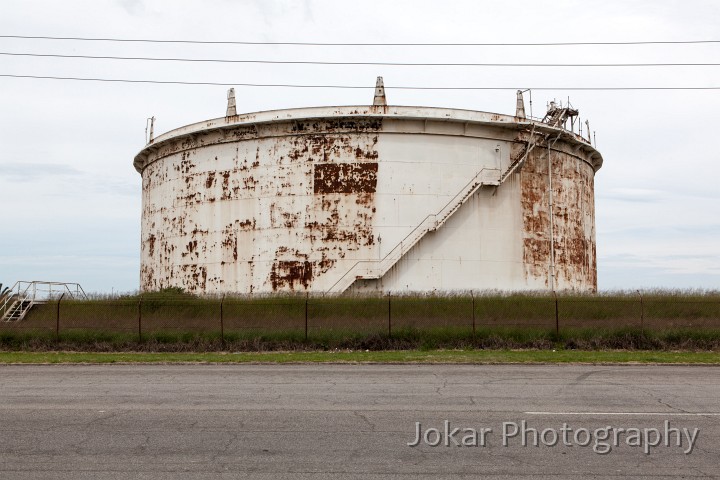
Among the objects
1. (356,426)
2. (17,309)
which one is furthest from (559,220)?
(356,426)

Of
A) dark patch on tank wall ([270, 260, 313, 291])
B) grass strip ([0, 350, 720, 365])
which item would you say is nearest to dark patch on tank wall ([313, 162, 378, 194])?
dark patch on tank wall ([270, 260, 313, 291])

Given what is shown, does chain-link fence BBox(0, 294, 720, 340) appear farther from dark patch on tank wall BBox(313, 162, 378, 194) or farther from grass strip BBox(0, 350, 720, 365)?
dark patch on tank wall BBox(313, 162, 378, 194)

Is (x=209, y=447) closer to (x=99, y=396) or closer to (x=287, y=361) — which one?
(x=99, y=396)

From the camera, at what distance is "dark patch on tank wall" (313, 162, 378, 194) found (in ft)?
103

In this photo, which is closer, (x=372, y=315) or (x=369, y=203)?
(x=372, y=315)

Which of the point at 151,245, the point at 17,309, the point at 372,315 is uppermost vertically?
the point at 151,245

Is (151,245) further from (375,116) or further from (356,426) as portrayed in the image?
(356,426)

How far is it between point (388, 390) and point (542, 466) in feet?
18.8

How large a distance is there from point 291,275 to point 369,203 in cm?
440

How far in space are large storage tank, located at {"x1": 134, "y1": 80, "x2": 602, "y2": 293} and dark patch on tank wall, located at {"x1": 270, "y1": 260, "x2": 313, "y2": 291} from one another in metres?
0.04

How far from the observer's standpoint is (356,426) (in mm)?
9609

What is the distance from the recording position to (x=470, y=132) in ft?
108

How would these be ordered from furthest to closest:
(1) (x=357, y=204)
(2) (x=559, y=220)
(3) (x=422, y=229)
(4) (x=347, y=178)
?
(2) (x=559, y=220) → (3) (x=422, y=229) → (4) (x=347, y=178) → (1) (x=357, y=204)

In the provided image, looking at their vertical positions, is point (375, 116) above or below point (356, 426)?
above
